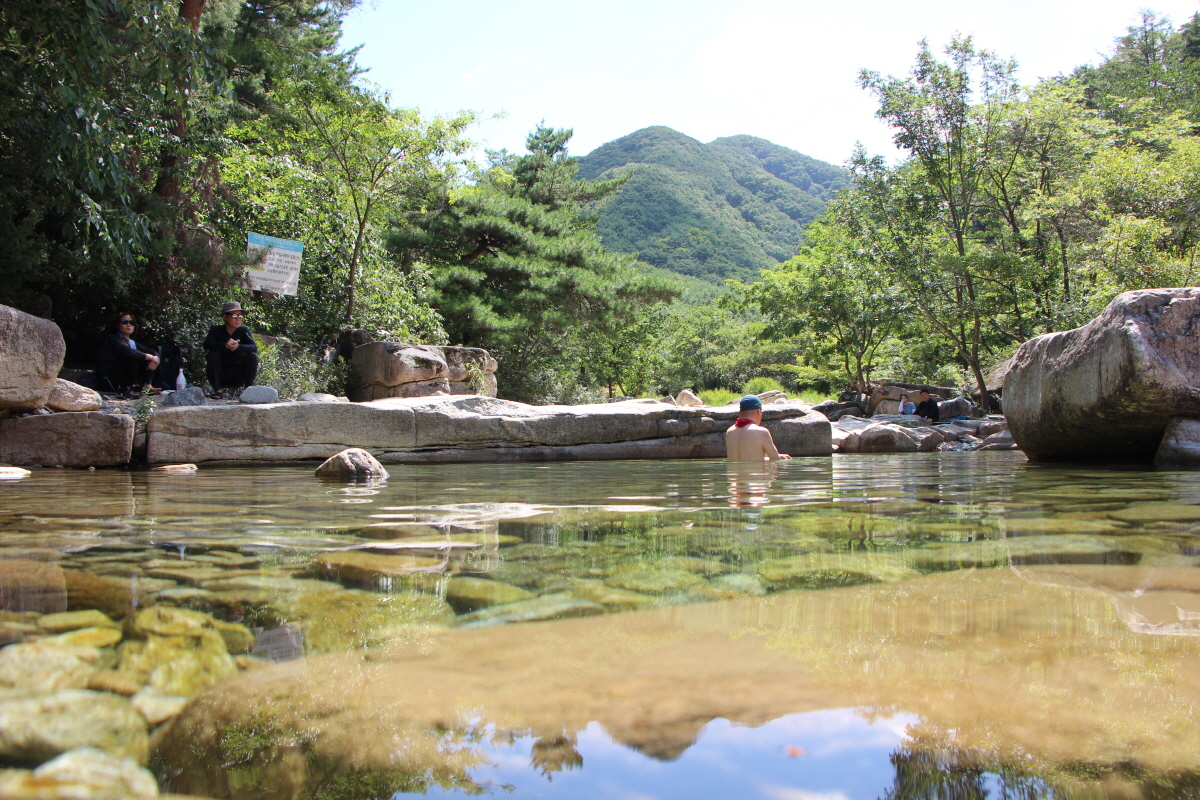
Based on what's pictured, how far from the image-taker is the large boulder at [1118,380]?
6.33 metres

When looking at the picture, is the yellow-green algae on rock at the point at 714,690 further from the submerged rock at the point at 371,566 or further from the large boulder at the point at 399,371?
the large boulder at the point at 399,371

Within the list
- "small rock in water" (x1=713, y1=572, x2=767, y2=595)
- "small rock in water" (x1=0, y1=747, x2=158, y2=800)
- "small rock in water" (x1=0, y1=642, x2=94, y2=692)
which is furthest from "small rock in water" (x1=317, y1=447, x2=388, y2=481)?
"small rock in water" (x1=0, y1=747, x2=158, y2=800)

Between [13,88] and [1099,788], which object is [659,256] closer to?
[13,88]

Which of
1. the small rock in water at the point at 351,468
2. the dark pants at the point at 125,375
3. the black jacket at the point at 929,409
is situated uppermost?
the dark pants at the point at 125,375

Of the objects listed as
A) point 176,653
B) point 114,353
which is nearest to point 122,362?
point 114,353

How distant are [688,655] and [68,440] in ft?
26.7

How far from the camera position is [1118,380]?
6.48 metres

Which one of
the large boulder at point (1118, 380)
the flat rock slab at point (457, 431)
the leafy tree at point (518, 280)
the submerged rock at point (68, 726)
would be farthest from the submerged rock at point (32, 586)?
the leafy tree at point (518, 280)

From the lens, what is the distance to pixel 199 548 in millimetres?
2396

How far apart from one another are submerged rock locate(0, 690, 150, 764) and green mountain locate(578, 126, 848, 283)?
74.7m

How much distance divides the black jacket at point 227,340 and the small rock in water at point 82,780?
9.71m

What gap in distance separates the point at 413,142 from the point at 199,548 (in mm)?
11836

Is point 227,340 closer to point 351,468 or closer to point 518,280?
point 351,468

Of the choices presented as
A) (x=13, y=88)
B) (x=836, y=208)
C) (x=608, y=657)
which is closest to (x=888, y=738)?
(x=608, y=657)
